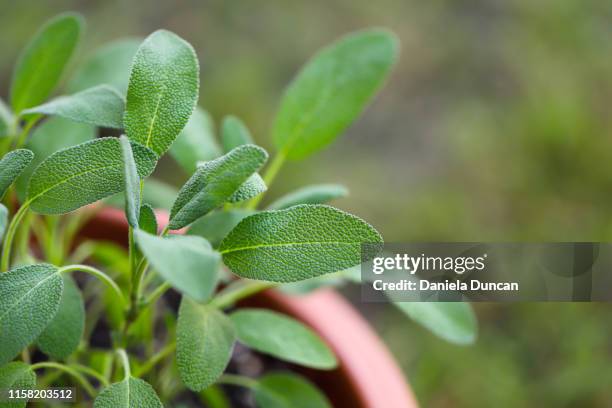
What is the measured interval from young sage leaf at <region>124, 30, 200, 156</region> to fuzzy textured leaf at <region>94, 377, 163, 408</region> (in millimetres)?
170

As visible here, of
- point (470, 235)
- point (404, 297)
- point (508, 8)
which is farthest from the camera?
point (508, 8)

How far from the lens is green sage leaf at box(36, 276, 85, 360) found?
1.81 feet

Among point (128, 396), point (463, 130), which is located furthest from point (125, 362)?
point (463, 130)

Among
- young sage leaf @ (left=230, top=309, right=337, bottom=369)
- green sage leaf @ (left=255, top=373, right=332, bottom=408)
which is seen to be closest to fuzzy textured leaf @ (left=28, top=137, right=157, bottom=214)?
young sage leaf @ (left=230, top=309, right=337, bottom=369)

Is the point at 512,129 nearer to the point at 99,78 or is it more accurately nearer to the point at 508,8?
the point at 508,8

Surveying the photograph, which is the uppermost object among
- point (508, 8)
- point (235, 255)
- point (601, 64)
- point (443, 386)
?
point (508, 8)

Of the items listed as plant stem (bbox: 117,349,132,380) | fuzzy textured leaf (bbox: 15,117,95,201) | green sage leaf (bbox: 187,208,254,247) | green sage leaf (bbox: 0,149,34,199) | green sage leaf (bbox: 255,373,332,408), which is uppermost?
fuzzy textured leaf (bbox: 15,117,95,201)

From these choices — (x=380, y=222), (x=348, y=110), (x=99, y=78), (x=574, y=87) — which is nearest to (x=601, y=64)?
(x=574, y=87)

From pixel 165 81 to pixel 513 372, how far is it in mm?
969

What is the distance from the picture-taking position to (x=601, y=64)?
1601mm

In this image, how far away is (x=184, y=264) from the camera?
0.40 metres

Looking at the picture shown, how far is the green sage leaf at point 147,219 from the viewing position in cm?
50

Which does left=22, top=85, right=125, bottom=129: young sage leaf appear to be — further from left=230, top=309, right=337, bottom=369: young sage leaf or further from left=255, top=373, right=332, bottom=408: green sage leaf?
left=255, top=373, right=332, bottom=408: green sage leaf

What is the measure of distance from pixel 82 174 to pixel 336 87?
1.00 ft
